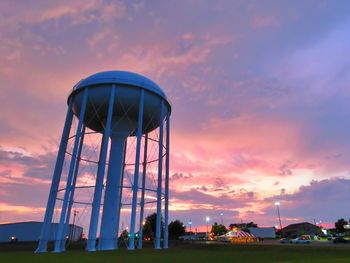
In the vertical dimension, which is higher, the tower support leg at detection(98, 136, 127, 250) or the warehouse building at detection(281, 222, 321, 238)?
the warehouse building at detection(281, 222, 321, 238)

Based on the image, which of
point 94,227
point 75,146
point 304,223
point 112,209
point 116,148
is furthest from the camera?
point 304,223

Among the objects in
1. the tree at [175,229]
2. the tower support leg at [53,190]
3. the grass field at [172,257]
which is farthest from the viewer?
the tree at [175,229]

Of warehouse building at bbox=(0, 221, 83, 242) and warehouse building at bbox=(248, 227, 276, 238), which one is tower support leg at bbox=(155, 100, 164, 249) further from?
warehouse building at bbox=(248, 227, 276, 238)

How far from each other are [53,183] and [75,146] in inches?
159

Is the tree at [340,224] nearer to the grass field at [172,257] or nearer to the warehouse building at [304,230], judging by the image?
the warehouse building at [304,230]

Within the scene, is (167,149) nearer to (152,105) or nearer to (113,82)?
(152,105)

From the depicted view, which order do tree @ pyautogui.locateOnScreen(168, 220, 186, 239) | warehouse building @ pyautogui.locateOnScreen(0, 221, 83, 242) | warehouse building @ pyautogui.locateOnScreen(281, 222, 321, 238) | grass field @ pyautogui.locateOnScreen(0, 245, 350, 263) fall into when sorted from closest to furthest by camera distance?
grass field @ pyautogui.locateOnScreen(0, 245, 350, 263) < warehouse building @ pyautogui.locateOnScreen(0, 221, 83, 242) < tree @ pyautogui.locateOnScreen(168, 220, 186, 239) < warehouse building @ pyautogui.locateOnScreen(281, 222, 321, 238)

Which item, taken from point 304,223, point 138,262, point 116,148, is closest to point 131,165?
point 116,148

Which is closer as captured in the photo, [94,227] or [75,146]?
[94,227]

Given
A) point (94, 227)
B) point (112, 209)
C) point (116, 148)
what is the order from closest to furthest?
point (94, 227) < point (112, 209) < point (116, 148)

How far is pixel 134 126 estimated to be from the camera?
29.0 meters

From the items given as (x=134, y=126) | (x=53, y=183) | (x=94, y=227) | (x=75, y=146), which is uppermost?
(x=134, y=126)

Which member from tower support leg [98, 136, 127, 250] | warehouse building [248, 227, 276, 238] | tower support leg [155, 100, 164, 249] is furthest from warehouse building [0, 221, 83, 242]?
tower support leg [155, 100, 164, 249]

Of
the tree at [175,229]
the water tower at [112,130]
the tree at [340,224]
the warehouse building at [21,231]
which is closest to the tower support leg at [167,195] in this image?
the water tower at [112,130]
